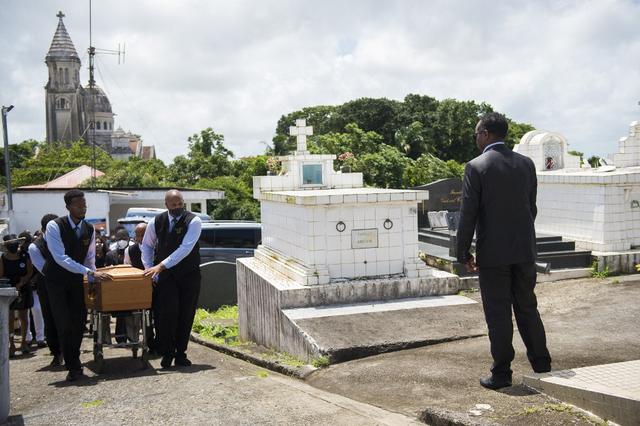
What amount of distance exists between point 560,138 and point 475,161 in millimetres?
9908

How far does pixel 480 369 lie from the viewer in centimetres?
579

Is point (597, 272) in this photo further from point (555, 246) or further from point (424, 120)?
point (424, 120)

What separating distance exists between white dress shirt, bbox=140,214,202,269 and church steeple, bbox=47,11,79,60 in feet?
356

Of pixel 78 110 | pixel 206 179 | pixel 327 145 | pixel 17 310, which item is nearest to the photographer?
pixel 17 310

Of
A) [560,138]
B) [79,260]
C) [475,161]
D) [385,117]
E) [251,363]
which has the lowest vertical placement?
[251,363]

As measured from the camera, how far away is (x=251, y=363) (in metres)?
7.74

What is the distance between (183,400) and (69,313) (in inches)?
84.2

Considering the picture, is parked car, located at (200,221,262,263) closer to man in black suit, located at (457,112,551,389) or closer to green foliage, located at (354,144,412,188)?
man in black suit, located at (457,112,551,389)

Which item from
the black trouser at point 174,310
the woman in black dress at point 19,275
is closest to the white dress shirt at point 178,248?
the black trouser at point 174,310

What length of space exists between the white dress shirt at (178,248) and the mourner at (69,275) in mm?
615

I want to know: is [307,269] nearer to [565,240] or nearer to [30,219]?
[565,240]

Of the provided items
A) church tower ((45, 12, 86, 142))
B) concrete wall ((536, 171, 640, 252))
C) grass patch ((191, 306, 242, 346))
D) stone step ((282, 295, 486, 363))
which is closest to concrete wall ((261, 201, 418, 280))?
stone step ((282, 295, 486, 363))

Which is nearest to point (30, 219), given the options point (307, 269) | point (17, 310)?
point (17, 310)

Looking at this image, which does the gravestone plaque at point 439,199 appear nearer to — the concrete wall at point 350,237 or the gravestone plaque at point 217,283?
the gravestone plaque at point 217,283
